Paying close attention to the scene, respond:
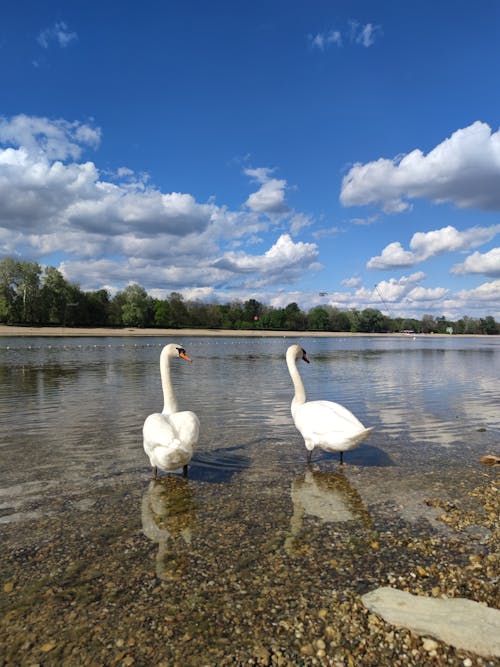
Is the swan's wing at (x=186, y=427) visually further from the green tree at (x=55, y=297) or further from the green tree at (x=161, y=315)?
the green tree at (x=161, y=315)

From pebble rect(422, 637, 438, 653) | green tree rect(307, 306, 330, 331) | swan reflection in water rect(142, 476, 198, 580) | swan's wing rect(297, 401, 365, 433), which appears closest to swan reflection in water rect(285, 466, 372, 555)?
swan's wing rect(297, 401, 365, 433)

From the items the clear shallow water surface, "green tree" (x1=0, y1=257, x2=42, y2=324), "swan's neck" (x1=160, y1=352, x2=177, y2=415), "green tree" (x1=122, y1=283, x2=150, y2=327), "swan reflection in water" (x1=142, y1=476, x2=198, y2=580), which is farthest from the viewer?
"green tree" (x1=122, y1=283, x2=150, y2=327)

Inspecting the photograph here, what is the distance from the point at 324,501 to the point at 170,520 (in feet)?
7.14

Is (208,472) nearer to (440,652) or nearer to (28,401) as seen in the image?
(440,652)

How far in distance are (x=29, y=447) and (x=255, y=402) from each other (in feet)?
24.5

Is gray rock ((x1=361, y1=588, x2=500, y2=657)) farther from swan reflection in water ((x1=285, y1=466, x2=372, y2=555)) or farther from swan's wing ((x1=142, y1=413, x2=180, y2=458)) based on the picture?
swan's wing ((x1=142, y1=413, x2=180, y2=458))

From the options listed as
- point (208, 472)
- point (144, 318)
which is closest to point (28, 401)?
point (208, 472)

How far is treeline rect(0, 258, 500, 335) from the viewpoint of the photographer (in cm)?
9225

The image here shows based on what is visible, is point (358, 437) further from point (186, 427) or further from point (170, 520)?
point (170, 520)

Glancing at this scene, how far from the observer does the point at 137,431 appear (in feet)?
34.8

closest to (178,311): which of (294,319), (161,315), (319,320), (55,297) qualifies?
(161,315)

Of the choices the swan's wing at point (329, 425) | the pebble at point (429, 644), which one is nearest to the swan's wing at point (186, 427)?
the swan's wing at point (329, 425)

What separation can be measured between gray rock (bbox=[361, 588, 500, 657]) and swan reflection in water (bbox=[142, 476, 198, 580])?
1929mm

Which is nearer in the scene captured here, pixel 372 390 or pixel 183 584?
pixel 183 584
